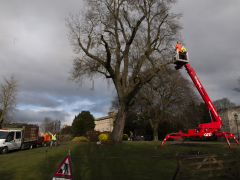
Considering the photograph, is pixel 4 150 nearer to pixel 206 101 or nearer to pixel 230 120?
pixel 206 101

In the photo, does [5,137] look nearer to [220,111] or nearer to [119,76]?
[119,76]

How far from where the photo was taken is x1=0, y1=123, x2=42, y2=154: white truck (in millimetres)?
14370

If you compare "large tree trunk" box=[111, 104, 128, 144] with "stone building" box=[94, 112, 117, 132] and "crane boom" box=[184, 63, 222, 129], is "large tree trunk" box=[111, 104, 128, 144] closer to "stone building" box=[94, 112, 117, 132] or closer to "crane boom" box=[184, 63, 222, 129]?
"crane boom" box=[184, 63, 222, 129]

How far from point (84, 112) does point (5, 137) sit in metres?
28.1

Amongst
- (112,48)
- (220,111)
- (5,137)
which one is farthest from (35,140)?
(220,111)

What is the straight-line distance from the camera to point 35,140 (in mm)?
18703

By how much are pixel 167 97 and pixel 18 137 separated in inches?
906

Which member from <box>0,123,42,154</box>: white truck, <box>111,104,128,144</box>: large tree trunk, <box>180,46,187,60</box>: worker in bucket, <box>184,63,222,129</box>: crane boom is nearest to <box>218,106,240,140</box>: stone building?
<box>184,63,222,129</box>: crane boom

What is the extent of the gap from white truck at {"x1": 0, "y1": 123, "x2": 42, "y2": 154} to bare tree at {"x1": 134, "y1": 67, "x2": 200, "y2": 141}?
661 inches

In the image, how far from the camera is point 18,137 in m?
16.1

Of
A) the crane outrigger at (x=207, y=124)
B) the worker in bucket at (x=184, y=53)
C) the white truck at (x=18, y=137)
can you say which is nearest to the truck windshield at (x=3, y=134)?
the white truck at (x=18, y=137)

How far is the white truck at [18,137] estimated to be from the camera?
47.1 feet

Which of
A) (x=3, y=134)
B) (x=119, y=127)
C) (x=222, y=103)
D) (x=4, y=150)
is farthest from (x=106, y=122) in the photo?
(x=4, y=150)

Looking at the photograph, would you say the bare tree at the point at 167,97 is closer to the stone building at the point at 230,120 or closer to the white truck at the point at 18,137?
the stone building at the point at 230,120
